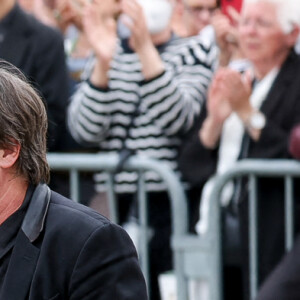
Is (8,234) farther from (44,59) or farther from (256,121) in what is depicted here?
(44,59)

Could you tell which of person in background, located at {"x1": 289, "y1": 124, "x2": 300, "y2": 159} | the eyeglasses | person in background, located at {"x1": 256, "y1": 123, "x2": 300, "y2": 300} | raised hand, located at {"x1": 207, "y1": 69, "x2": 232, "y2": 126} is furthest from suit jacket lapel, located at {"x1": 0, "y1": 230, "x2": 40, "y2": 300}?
the eyeglasses

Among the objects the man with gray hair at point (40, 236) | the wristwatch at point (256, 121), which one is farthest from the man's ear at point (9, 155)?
the wristwatch at point (256, 121)

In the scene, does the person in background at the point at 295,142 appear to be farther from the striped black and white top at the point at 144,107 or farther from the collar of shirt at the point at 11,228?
the collar of shirt at the point at 11,228

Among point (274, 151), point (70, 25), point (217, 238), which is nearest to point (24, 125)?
point (274, 151)

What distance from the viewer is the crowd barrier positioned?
16.5ft

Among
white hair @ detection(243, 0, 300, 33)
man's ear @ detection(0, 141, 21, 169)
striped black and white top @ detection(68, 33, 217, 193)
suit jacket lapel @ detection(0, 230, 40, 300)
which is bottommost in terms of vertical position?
striped black and white top @ detection(68, 33, 217, 193)

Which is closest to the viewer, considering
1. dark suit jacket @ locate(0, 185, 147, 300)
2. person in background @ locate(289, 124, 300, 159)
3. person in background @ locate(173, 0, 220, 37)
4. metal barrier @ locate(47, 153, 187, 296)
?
dark suit jacket @ locate(0, 185, 147, 300)

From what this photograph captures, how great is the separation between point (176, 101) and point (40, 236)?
2860 millimetres

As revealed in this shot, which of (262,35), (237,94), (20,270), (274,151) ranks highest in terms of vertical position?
(20,270)

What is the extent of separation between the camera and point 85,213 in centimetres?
267

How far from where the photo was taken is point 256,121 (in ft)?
16.8

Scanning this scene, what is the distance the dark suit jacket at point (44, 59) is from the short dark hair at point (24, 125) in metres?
2.86

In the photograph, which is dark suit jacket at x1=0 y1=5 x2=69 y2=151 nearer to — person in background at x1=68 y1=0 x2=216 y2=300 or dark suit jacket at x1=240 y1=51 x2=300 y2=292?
person in background at x1=68 y1=0 x2=216 y2=300

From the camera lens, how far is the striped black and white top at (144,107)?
543 cm
